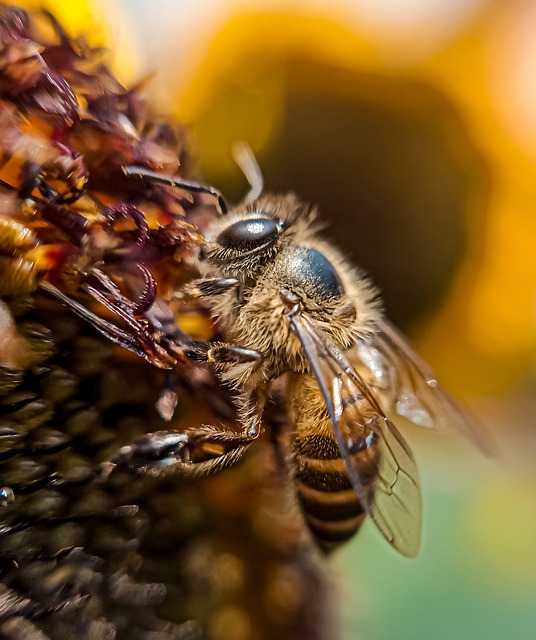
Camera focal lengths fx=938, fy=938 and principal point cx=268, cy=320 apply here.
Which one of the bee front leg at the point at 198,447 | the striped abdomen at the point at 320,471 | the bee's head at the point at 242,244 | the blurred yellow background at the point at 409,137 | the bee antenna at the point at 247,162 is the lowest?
the bee front leg at the point at 198,447

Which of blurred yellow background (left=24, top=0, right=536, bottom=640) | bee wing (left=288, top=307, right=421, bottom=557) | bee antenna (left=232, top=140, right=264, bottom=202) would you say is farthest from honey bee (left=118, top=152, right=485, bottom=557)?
blurred yellow background (left=24, top=0, right=536, bottom=640)

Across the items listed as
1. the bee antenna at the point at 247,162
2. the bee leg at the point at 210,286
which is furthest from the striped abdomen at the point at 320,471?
the bee antenna at the point at 247,162

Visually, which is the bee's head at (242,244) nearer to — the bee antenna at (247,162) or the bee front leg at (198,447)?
the bee front leg at (198,447)

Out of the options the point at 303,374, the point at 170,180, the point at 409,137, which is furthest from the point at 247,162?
the point at 303,374

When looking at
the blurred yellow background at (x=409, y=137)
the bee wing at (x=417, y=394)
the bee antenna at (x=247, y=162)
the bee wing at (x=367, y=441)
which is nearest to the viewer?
the bee wing at (x=367, y=441)

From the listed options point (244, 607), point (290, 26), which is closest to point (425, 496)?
point (244, 607)

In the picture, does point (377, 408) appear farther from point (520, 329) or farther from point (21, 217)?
point (520, 329)
